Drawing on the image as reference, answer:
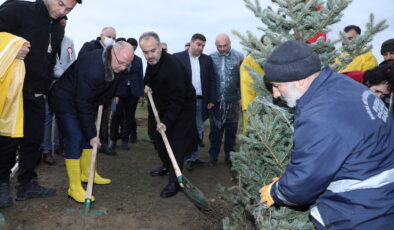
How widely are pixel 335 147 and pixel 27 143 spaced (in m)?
3.50

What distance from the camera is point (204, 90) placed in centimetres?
588

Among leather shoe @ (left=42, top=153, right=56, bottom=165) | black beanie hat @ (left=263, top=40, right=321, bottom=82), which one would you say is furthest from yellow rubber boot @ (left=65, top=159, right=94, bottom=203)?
black beanie hat @ (left=263, top=40, right=321, bottom=82)

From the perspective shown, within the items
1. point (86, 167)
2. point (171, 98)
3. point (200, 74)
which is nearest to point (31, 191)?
point (86, 167)

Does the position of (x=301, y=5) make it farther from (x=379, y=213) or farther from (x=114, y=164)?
(x=114, y=164)

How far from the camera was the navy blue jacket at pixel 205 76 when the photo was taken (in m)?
5.87

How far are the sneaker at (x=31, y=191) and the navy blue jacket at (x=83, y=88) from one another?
95cm

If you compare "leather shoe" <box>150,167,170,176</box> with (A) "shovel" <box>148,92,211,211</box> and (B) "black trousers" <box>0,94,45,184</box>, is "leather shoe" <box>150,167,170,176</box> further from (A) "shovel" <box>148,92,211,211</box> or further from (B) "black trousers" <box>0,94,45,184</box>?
(B) "black trousers" <box>0,94,45,184</box>

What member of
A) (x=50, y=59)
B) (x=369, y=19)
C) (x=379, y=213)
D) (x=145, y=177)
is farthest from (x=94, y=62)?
(x=379, y=213)

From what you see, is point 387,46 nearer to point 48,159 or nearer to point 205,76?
A: point 205,76

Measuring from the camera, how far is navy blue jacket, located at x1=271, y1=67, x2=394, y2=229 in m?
1.68

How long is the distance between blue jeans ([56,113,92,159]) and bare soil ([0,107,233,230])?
24.9 inches

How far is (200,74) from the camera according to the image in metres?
5.87

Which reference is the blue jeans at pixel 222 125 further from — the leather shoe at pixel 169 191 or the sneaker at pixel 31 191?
the sneaker at pixel 31 191

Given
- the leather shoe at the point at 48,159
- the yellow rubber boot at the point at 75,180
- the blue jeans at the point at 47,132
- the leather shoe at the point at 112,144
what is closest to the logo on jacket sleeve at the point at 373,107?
the yellow rubber boot at the point at 75,180
